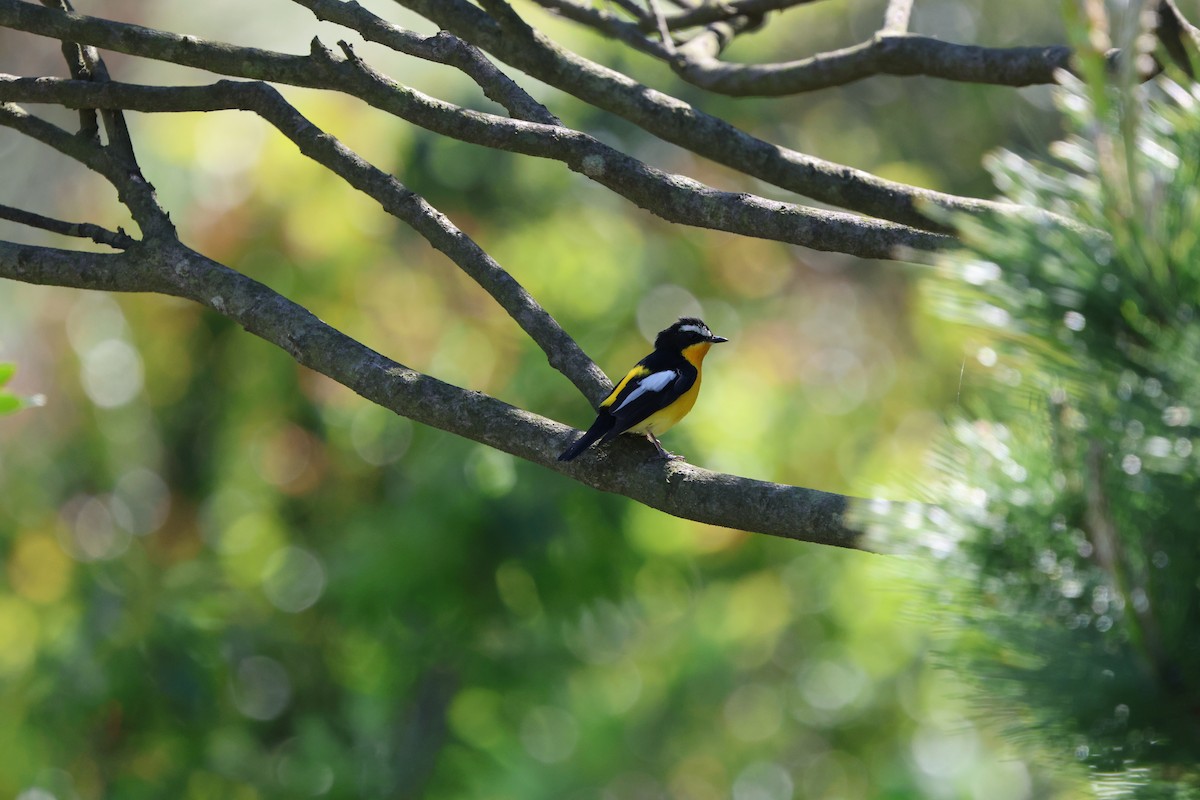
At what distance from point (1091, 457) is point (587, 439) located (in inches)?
77.4

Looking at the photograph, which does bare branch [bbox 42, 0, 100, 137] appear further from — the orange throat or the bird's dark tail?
the orange throat

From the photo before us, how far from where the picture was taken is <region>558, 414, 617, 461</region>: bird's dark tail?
2990mm

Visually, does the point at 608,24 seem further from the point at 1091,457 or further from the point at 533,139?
the point at 1091,457

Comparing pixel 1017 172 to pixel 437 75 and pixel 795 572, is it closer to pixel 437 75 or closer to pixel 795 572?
pixel 795 572

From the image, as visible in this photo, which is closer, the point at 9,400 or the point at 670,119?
the point at 9,400

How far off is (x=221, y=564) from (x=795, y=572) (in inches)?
162

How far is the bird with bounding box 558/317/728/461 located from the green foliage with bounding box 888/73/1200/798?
5.46ft

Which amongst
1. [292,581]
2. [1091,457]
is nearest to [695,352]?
[292,581]

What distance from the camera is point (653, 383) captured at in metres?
4.60

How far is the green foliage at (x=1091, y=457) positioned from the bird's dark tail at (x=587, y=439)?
1585 mm

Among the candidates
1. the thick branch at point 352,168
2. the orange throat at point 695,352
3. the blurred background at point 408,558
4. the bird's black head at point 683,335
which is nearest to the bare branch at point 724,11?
the bird's black head at point 683,335

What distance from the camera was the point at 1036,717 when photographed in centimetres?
143

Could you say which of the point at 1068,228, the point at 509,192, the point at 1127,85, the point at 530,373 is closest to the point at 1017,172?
the point at 1068,228

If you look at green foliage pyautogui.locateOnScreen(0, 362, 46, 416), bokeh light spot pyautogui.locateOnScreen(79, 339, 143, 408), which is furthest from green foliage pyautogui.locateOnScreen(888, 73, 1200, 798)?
bokeh light spot pyautogui.locateOnScreen(79, 339, 143, 408)
